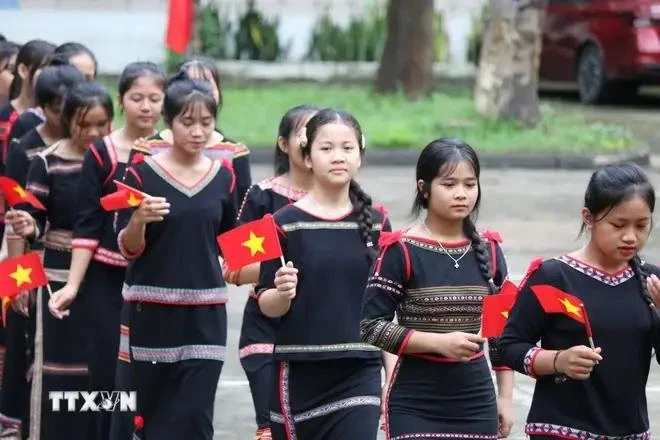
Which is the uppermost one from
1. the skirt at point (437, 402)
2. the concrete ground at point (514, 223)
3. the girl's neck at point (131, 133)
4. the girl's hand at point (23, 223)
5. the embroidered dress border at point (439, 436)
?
the girl's neck at point (131, 133)

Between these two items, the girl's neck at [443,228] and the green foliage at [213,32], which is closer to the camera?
the girl's neck at [443,228]

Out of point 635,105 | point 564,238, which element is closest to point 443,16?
point 635,105

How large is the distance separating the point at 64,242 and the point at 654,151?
12.3 metres

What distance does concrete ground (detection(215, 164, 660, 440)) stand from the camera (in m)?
8.21

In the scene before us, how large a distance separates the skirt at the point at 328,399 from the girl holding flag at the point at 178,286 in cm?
65

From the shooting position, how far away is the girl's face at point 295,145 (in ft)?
20.4

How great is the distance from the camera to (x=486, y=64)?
1864 centimetres

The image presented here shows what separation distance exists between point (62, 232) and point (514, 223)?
7231mm

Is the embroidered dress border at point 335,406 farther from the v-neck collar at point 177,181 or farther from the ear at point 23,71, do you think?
the ear at point 23,71

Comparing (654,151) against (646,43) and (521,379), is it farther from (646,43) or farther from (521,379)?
(521,379)

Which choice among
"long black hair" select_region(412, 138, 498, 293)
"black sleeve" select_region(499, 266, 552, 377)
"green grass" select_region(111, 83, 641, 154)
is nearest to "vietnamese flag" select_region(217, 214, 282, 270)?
"long black hair" select_region(412, 138, 498, 293)

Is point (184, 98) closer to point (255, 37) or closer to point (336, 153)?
point (336, 153)

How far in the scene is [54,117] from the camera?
7.16m

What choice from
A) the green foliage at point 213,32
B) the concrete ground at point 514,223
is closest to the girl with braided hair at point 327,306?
the concrete ground at point 514,223
